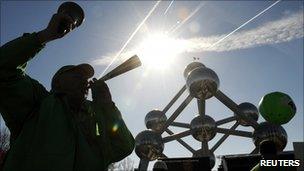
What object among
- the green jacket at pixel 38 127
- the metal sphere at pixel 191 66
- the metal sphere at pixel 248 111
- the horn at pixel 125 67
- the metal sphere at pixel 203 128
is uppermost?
the metal sphere at pixel 191 66

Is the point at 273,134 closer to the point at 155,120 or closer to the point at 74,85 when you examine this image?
the point at 155,120

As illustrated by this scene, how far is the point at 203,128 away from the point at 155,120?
343 cm

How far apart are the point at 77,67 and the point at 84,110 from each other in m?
0.42

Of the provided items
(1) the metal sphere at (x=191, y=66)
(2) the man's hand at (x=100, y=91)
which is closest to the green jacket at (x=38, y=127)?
(2) the man's hand at (x=100, y=91)

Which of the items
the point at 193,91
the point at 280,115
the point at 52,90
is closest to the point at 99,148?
the point at 52,90

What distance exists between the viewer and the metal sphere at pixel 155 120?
20.9 m

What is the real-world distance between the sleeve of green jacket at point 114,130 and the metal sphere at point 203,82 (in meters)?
13.3

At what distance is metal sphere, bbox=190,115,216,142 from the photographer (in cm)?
1825

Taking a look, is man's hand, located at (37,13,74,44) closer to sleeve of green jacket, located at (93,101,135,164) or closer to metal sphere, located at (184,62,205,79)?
sleeve of green jacket, located at (93,101,135,164)

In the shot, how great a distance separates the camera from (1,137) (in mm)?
52000

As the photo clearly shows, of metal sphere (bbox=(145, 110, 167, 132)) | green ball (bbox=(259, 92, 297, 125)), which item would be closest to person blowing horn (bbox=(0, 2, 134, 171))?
green ball (bbox=(259, 92, 297, 125))

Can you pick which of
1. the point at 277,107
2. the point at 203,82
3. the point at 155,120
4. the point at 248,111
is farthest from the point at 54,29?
the point at 248,111

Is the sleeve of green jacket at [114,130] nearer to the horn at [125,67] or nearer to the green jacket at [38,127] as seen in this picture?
the green jacket at [38,127]

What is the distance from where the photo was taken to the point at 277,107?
13.8 metres
